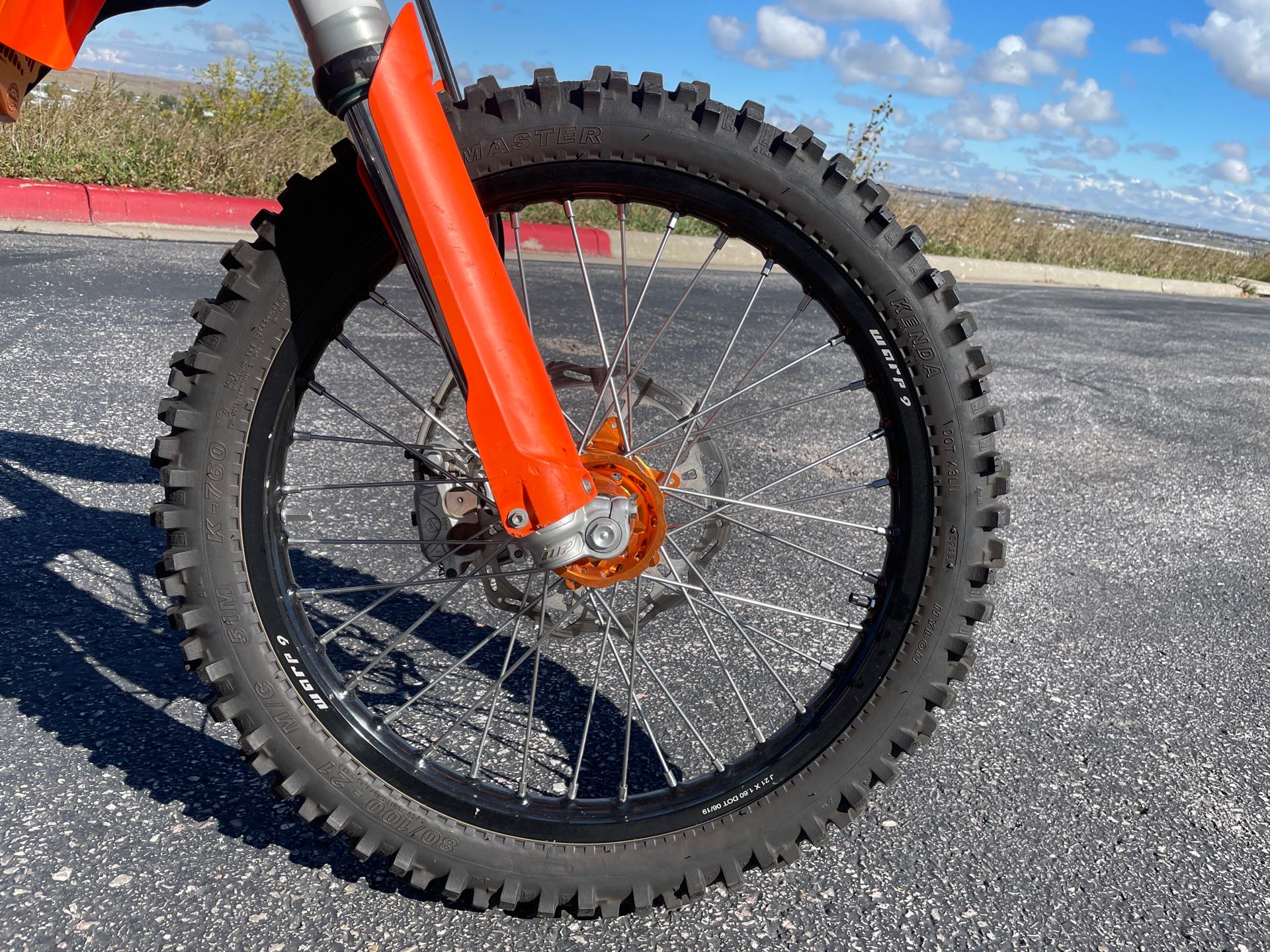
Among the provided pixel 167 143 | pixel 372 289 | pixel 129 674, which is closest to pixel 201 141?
pixel 167 143

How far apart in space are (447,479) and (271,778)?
58 cm

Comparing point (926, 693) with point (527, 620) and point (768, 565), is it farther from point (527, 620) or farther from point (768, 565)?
point (768, 565)

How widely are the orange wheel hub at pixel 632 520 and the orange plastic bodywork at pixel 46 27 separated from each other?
1.02 metres

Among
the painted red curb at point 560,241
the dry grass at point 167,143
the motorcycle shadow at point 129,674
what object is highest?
the dry grass at point 167,143

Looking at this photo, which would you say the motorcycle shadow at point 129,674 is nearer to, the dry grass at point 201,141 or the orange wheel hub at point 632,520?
the orange wheel hub at point 632,520

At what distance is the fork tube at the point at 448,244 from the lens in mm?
1490

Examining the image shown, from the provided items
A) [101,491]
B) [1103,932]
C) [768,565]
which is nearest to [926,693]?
[1103,932]

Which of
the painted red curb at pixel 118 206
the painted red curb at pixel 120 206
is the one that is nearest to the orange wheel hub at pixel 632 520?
the painted red curb at pixel 120 206

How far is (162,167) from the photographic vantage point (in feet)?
32.3

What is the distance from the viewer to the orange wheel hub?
184 cm

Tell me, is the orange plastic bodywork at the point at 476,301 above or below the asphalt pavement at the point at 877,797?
above

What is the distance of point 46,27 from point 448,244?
700mm

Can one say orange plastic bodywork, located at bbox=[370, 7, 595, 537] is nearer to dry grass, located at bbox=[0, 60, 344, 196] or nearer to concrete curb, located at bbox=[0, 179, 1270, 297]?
concrete curb, located at bbox=[0, 179, 1270, 297]

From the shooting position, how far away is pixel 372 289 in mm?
1726
